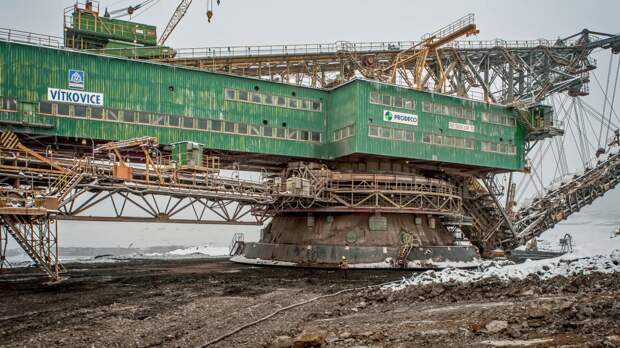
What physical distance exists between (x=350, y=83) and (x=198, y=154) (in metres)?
15.4

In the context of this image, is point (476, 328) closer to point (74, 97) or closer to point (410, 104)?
point (74, 97)

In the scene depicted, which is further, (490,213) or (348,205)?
(490,213)

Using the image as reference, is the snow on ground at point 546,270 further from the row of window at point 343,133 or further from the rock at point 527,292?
the row of window at point 343,133

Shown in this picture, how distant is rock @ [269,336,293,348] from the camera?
1285cm

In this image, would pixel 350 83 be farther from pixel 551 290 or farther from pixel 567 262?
pixel 551 290

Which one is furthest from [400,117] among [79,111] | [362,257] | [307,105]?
[79,111]

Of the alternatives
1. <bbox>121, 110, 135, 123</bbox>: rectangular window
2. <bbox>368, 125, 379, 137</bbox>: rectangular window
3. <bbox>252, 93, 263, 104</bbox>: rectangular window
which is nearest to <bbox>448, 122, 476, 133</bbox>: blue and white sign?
<bbox>368, 125, 379, 137</bbox>: rectangular window

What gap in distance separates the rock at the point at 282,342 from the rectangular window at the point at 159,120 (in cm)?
3150

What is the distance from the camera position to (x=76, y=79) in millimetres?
39375

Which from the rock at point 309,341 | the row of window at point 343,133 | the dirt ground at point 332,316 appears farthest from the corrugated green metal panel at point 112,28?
the rock at point 309,341

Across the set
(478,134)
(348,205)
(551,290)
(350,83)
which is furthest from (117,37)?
(551,290)

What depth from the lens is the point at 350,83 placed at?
152 feet

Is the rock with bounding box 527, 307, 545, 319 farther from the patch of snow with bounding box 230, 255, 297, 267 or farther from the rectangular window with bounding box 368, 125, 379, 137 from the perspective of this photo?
the rectangular window with bounding box 368, 125, 379, 137

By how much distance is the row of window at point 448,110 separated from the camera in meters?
49.1
